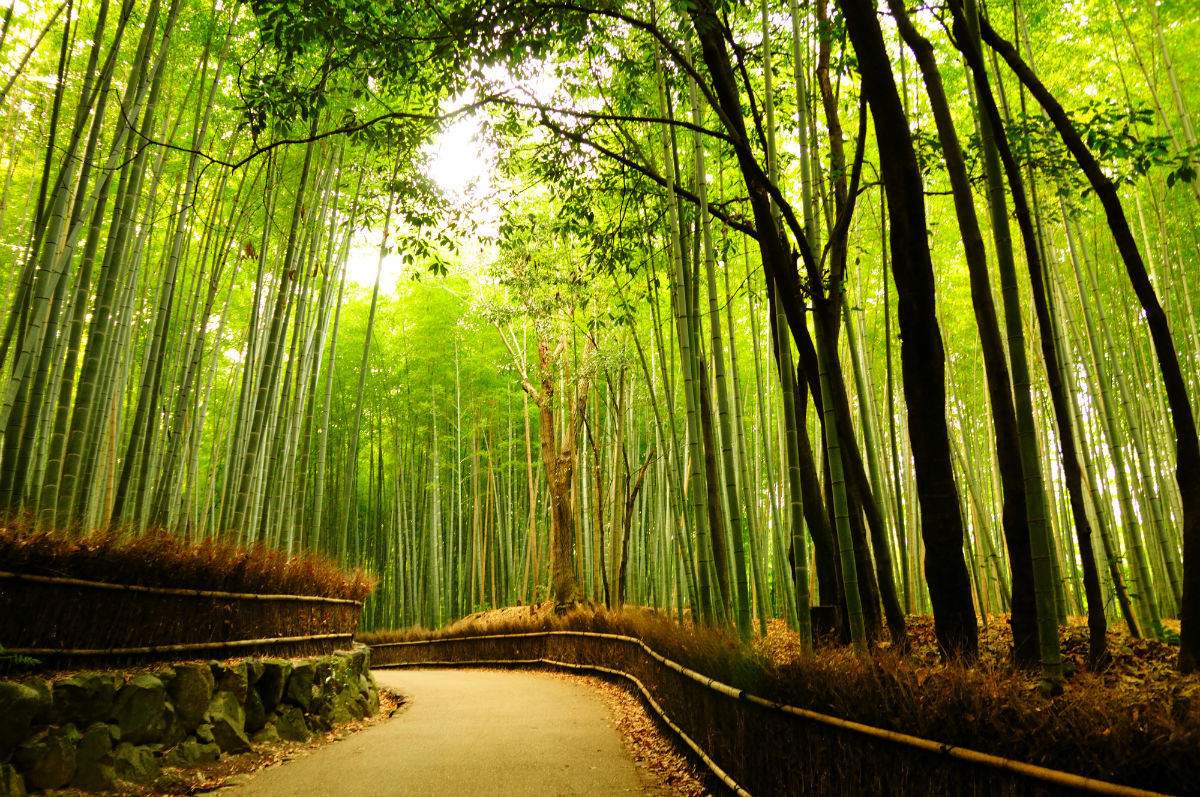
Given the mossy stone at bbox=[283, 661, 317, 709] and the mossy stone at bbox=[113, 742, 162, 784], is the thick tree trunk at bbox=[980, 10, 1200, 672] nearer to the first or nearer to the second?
the mossy stone at bbox=[113, 742, 162, 784]

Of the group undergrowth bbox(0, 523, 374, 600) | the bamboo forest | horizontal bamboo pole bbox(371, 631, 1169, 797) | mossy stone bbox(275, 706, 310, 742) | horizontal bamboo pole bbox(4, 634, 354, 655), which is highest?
the bamboo forest

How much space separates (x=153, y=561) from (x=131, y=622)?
303 mm

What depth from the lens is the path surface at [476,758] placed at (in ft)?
10.2

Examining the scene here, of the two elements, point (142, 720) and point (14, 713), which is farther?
Result: point (142, 720)

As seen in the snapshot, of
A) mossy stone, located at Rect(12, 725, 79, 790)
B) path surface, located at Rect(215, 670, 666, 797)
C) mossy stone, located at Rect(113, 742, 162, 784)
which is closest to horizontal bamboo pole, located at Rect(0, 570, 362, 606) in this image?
mossy stone, located at Rect(12, 725, 79, 790)

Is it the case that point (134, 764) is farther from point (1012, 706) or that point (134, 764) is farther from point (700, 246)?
point (700, 246)

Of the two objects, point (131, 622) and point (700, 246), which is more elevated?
point (700, 246)

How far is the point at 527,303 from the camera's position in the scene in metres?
8.82

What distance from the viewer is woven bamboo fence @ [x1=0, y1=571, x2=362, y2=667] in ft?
9.37

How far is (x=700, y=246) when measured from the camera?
19.7 feet

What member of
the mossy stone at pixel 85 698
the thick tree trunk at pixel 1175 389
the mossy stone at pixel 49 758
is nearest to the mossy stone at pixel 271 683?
the mossy stone at pixel 85 698

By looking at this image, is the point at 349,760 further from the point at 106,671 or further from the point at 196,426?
the point at 196,426

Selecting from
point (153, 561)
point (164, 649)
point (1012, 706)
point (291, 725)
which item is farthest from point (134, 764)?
point (1012, 706)

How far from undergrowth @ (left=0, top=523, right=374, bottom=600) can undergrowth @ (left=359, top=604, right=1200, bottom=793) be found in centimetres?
277
